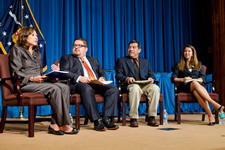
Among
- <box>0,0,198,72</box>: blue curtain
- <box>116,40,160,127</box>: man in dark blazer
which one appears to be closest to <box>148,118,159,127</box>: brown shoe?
<box>116,40,160,127</box>: man in dark blazer

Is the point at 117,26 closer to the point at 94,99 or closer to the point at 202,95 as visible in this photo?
the point at 202,95

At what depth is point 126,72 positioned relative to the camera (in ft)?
14.4

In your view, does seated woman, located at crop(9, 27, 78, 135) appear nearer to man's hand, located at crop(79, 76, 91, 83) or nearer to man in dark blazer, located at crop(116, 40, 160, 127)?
man's hand, located at crop(79, 76, 91, 83)

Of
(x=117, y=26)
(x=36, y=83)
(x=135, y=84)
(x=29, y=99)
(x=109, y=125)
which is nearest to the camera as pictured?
(x=29, y=99)

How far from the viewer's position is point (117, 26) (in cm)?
620

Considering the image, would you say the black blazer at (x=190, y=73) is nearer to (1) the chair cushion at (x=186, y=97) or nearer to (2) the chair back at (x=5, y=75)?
(1) the chair cushion at (x=186, y=97)

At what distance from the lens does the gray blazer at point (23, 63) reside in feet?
10.5

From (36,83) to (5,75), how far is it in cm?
37

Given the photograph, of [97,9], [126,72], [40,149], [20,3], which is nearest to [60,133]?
[40,149]

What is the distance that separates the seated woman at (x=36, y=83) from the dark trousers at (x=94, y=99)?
0.33m

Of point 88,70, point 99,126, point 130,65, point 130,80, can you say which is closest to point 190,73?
point 130,65

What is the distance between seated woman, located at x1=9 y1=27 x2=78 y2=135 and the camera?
10.2 ft

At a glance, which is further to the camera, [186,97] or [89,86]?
[186,97]

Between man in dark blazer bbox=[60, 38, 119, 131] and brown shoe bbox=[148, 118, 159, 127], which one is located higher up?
man in dark blazer bbox=[60, 38, 119, 131]
